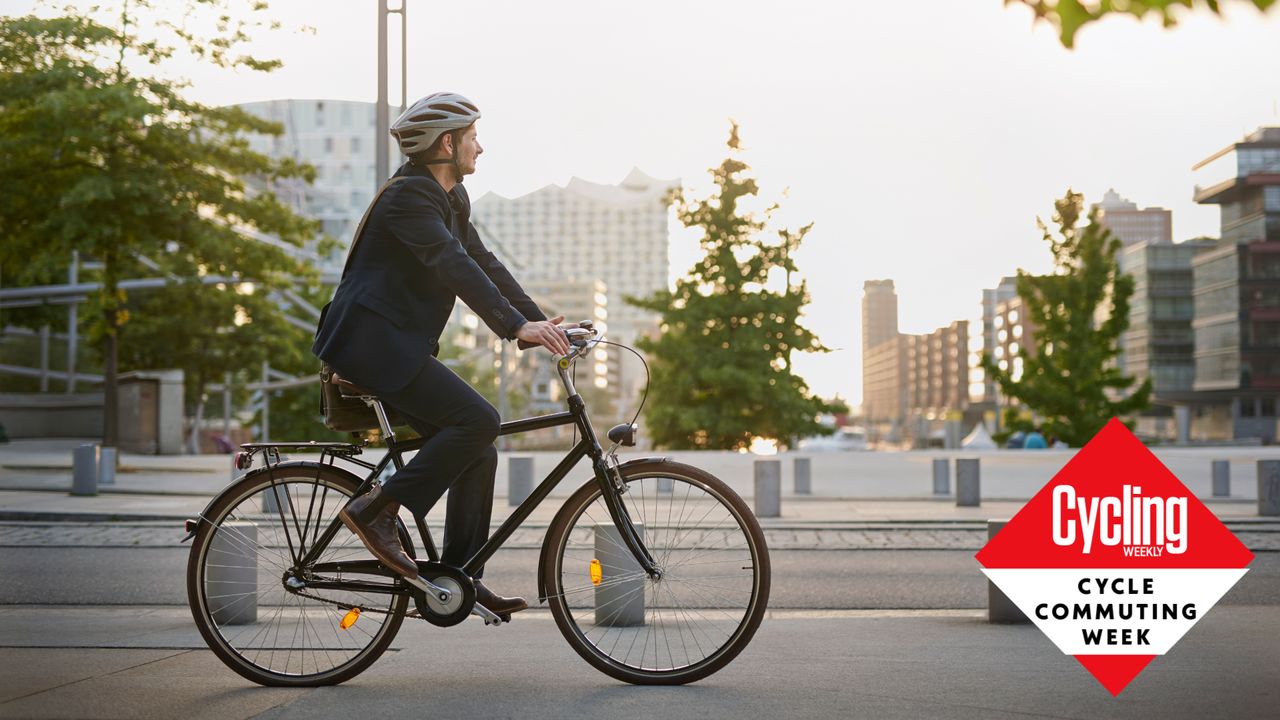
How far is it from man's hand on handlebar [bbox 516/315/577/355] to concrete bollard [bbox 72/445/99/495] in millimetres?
14059

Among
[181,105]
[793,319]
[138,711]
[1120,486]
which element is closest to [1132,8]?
[1120,486]

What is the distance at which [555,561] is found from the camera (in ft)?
14.2

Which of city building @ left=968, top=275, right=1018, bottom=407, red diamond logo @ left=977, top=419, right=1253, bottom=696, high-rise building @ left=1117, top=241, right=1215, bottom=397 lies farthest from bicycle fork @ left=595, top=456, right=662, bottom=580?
city building @ left=968, top=275, right=1018, bottom=407

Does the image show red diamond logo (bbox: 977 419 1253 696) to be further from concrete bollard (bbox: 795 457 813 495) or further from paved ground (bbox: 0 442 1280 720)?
concrete bollard (bbox: 795 457 813 495)

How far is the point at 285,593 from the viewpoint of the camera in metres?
4.49

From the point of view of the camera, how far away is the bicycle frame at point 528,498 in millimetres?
4254

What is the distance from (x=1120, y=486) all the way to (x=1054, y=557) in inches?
13.5

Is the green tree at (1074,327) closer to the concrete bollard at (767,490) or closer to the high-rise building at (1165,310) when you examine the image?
the concrete bollard at (767,490)

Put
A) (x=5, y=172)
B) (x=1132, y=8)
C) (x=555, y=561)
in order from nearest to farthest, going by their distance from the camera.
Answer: (x=1132, y=8)
(x=555, y=561)
(x=5, y=172)

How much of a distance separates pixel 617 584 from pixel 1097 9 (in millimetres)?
2458

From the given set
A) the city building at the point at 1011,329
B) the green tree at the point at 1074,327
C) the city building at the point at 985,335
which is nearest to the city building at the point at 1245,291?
the green tree at the point at 1074,327

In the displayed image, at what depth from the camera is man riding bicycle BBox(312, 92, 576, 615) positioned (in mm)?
4109

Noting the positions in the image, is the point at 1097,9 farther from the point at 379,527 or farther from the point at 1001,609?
the point at 1001,609

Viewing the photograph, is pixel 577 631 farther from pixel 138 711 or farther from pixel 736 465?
pixel 736 465
